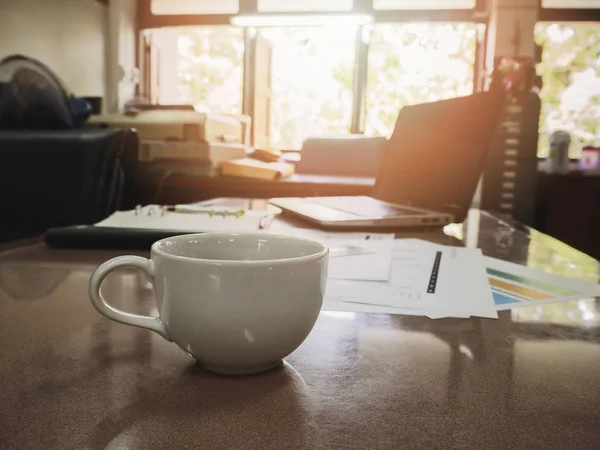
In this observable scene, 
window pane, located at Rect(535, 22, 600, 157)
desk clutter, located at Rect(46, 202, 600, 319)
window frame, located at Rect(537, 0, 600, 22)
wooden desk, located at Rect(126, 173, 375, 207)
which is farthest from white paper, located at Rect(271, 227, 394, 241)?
window frame, located at Rect(537, 0, 600, 22)

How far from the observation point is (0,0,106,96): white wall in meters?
2.90

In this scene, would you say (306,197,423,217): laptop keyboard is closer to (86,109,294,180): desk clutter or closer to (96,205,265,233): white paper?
(96,205,265,233): white paper

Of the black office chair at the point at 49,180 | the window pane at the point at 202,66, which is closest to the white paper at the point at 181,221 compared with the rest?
the black office chair at the point at 49,180

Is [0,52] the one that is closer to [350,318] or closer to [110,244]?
[110,244]

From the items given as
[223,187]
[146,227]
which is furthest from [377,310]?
[223,187]

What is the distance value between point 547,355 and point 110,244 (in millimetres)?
608

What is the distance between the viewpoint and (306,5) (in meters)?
3.85

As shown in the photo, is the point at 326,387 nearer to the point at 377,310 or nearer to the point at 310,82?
the point at 377,310

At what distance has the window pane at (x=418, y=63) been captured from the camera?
382 cm

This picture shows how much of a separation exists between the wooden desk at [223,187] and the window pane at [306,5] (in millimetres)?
1721

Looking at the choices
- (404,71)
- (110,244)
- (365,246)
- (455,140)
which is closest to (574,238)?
(404,71)

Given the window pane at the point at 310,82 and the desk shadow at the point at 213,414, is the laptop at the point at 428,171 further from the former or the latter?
the window pane at the point at 310,82

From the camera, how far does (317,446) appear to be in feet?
0.81

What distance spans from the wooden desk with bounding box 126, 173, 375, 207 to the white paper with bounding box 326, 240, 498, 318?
1.86m
